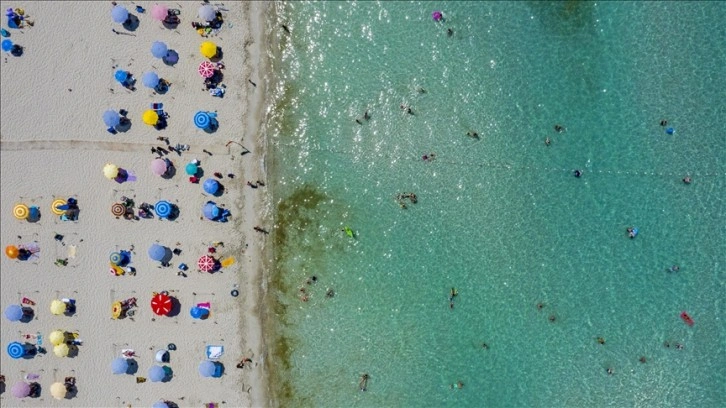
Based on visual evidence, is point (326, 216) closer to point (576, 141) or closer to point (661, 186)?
point (576, 141)

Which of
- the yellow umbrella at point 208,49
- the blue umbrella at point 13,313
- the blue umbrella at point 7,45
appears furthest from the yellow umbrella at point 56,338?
the yellow umbrella at point 208,49

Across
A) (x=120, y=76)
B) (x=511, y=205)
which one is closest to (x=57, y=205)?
(x=120, y=76)

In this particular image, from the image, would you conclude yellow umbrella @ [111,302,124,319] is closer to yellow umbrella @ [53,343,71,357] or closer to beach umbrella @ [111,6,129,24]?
yellow umbrella @ [53,343,71,357]

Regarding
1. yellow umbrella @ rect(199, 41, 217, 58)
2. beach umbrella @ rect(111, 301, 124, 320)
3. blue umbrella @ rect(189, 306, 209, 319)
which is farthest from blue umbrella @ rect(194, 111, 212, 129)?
beach umbrella @ rect(111, 301, 124, 320)

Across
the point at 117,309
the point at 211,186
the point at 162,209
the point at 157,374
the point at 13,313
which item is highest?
the point at 211,186

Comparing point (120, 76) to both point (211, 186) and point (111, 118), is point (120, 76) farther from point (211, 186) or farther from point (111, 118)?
point (211, 186)
